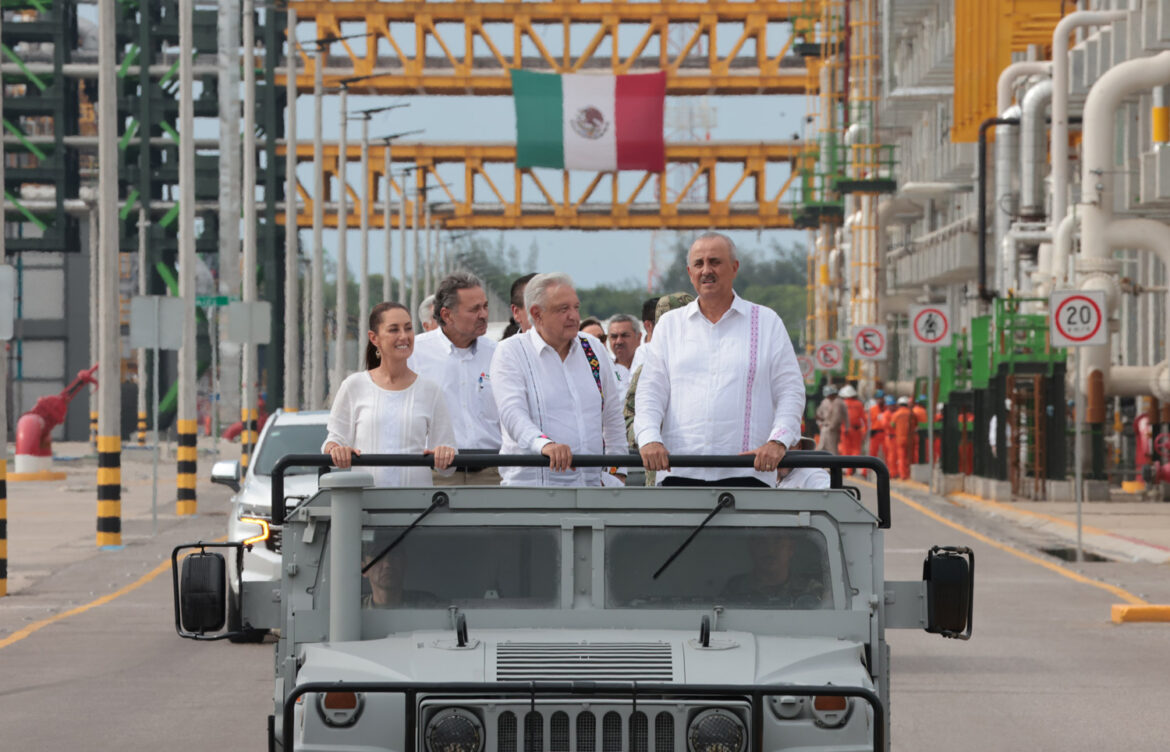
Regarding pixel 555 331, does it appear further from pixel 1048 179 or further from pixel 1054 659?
pixel 1048 179

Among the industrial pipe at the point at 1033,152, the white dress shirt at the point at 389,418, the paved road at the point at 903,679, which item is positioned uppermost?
the industrial pipe at the point at 1033,152

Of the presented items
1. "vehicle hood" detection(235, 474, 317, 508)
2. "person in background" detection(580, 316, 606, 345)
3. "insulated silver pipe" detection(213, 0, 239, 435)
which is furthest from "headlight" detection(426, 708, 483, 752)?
"insulated silver pipe" detection(213, 0, 239, 435)

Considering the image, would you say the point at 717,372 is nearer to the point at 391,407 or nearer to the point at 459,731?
the point at 391,407

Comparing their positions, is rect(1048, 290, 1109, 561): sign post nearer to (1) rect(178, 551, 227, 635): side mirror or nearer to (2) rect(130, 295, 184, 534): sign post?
(2) rect(130, 295, 184, 534): sign post

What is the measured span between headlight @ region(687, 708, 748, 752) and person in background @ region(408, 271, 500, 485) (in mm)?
3698

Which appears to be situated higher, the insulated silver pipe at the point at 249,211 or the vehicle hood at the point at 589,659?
the insulated silver pipe at the point at 249,211

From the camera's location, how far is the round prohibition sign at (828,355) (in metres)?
55.9

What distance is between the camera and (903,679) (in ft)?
43.3

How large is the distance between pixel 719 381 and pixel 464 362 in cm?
205

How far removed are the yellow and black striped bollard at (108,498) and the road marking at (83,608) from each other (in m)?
2.24

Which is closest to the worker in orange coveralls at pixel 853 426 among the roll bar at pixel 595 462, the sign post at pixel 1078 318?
the sign post at pixel 1078 318

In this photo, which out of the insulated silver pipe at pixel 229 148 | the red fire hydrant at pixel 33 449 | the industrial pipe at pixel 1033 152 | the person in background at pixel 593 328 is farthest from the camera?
the insulated silver pipe at pixel 229 148

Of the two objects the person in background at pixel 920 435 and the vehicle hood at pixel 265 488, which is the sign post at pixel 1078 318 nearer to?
the vehicle hood at pixel 265 488

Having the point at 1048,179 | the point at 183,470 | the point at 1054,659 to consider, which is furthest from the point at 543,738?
the point at 1048,179
